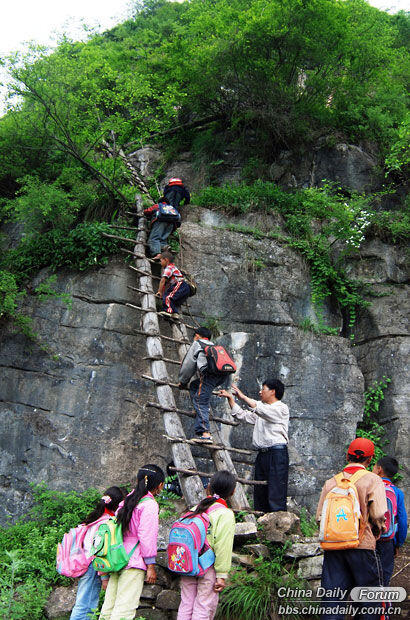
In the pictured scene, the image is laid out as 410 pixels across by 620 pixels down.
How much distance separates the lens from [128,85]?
10.5 meters

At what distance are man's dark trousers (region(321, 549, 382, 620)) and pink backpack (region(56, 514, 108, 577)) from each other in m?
1.97

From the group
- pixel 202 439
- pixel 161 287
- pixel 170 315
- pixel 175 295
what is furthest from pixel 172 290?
pixel 202 439

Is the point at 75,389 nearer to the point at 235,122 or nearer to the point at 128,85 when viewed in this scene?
the point at 128,85

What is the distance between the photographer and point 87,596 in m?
4.57

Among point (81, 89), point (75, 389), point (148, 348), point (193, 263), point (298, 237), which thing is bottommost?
point (75, 389)

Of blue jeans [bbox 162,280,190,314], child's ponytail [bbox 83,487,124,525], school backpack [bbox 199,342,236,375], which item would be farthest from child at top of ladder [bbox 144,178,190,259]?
child's ponytail [bbox 83,487,124,525]

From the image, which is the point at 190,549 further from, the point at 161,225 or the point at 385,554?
the point at 161,225

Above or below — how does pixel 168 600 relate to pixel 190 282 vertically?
below

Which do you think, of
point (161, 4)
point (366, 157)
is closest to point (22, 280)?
point (366, 157)

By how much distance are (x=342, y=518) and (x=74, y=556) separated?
7.57 ft

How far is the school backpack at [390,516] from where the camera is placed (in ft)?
14.5

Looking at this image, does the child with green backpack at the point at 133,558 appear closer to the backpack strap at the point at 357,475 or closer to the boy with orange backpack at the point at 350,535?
the boy with orange backpack at the point at 350,535

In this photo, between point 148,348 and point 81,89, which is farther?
point 81,89

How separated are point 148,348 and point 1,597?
3748 mm
